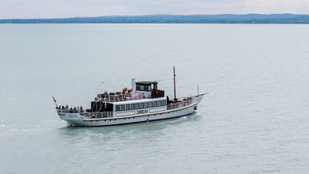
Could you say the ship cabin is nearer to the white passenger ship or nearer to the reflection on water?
the white passenger ship

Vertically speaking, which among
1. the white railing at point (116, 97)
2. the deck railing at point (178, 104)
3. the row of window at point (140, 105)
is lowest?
the deck railing at point (178, 104)

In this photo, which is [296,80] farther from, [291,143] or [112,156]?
[112,156]

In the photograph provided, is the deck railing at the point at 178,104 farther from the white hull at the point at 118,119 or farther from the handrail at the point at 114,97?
the handrail at the point at 114,97

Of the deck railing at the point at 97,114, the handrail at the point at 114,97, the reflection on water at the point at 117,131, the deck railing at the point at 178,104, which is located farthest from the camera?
the deck railing at the point at 178,104

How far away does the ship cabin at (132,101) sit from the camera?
62156 millimetres

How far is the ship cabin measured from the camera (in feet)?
204

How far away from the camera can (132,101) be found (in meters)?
62.8

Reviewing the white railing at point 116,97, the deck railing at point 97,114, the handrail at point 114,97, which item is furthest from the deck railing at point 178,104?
the deck railing at point 97,114

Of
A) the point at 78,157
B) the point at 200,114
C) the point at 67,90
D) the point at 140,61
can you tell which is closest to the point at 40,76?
the point at 67,90

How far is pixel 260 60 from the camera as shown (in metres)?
146

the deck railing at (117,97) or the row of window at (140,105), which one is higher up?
the deck railing at (117,97)

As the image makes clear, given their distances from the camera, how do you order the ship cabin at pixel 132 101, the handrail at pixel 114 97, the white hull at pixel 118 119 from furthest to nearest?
the handrail at pixel 114 97 → the ship cabin at pixel 132 101 → the white hull at pixel 118 119

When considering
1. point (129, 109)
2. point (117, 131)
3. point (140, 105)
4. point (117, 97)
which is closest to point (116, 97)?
point (117, 97)

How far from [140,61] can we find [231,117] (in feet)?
254
